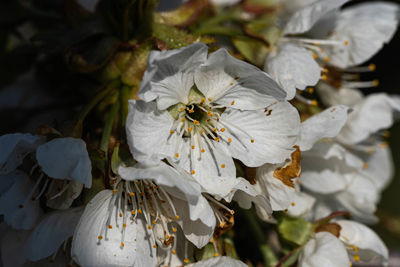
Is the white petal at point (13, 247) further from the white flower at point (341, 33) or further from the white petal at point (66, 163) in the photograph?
the white flower at point (341, 33)

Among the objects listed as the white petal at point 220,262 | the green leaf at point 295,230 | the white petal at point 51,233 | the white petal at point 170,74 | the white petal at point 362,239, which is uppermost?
the white petal at point 170,74

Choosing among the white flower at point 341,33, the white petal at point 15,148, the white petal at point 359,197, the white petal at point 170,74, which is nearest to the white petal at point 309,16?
the white flower at point 341,33

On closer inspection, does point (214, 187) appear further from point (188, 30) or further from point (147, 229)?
point (188, 30)

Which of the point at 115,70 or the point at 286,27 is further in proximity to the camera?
the point at 286,27

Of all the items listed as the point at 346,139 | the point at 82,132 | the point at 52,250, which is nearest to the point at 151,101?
the point at 82,132

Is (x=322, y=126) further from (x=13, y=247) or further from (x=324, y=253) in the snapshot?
(x=13, y=247)
